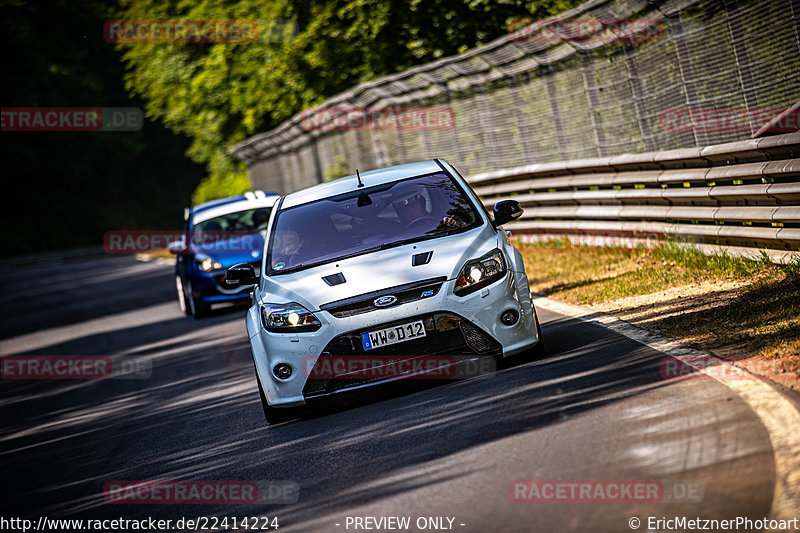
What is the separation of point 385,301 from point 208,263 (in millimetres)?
9229

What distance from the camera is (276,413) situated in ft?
24.6

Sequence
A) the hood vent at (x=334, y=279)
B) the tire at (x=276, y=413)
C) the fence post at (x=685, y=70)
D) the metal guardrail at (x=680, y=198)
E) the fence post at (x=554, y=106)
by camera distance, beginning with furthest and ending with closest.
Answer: the fence post at (x=554, y=106) → the fence post at (x=685, y=70) → the metal guardrail at (x=680, y=198) → the tire at (x=276, y=413) → the hood vent at (x=334, y=279)

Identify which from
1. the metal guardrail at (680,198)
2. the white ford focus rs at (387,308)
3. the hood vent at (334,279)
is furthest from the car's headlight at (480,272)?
the metal guardrail at (680,198)

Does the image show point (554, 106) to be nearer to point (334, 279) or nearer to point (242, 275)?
point (242, 275)

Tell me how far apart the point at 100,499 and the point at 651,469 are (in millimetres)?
3448

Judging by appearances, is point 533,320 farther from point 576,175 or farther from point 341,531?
point 576,175

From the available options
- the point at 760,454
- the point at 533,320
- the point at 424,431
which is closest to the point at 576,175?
the point at 533,320

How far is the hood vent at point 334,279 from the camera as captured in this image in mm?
7247

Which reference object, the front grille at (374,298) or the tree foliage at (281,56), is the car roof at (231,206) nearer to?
the tree foliage at (281,56)

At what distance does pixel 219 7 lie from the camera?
39969mm

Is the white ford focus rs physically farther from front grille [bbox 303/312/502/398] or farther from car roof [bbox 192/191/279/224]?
car roof [bbox 192/191/279/224]

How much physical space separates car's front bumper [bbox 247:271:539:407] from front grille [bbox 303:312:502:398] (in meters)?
0.01

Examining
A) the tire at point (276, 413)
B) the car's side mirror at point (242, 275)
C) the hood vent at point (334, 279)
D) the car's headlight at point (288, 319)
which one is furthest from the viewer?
the car's side mirror at point (242, 275)

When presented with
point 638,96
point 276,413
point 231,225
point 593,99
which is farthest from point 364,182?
point 231,225
